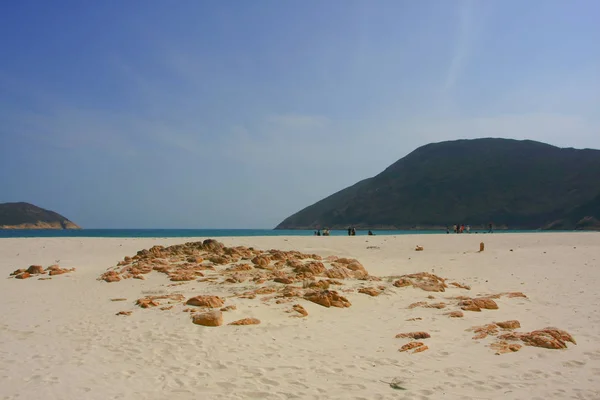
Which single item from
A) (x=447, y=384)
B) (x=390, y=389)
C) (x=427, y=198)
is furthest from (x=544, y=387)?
(x=427, y=198)

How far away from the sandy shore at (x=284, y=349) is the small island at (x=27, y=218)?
163860 mm

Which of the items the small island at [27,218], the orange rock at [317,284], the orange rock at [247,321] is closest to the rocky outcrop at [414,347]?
the orange rock at [247,321]

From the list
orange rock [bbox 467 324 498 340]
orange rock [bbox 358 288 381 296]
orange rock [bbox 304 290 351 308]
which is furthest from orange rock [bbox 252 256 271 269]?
orange rock [bbox 467 324 498 340]

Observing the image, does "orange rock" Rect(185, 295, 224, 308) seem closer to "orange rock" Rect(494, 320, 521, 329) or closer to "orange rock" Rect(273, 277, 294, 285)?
"orange rock" Rect(273, 277, 294, 285)

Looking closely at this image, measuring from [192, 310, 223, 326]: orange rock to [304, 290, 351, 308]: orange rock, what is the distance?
9.66 feet

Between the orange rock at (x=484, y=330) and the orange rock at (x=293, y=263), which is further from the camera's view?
the orange rock at (x=293, y=263)

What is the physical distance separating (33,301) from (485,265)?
1857cm

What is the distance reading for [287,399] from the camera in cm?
561

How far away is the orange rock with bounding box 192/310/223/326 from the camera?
9539 mm

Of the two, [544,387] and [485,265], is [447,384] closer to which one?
[544,387]

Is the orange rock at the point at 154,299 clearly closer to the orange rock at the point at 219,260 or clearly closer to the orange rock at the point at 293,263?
the orange rock at the point at 219,260

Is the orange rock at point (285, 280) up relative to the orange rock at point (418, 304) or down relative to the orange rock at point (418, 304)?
up

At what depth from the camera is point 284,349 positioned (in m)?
8.03

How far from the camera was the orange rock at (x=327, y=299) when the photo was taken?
1148 centimetres
